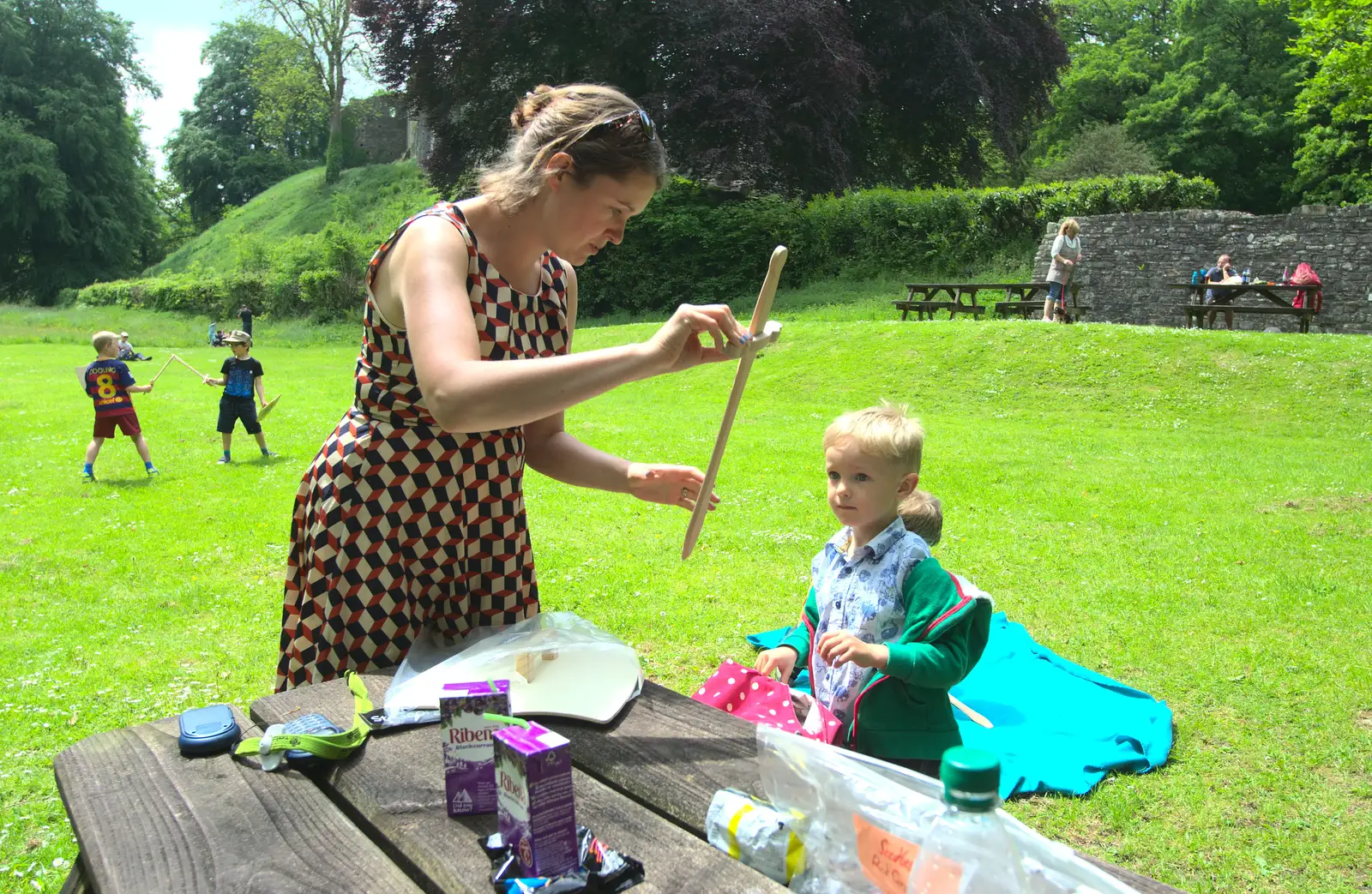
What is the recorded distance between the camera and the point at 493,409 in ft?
5.46

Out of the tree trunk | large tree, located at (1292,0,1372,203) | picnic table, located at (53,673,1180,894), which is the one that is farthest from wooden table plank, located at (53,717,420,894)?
the tree trunk

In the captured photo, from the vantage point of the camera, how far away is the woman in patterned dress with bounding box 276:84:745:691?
2043 mm

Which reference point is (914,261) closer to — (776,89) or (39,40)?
(776,89)

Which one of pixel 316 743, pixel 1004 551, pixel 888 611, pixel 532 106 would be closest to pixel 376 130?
pixel 1004 551

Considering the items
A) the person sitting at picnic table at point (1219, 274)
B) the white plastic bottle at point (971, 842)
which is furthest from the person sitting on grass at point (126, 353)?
the person sitting at picnic table at point (1219, 274)

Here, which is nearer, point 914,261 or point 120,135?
point 914,261

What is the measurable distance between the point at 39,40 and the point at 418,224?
62083 mm

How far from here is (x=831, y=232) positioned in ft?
82.3

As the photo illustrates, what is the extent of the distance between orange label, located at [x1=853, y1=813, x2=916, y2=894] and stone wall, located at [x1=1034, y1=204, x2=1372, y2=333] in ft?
71.8

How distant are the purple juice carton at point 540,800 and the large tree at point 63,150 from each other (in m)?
56.5

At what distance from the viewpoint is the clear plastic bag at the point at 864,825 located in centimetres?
123

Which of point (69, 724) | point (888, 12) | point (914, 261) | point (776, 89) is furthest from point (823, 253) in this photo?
point (69, 724)

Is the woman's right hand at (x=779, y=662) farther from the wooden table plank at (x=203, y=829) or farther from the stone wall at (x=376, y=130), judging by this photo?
the stone wall at (x=376, y=130)

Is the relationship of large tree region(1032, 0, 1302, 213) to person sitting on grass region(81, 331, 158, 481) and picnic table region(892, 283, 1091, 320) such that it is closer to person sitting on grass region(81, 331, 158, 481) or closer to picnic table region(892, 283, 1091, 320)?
picnic table region(892, 283, 1091, 320)
